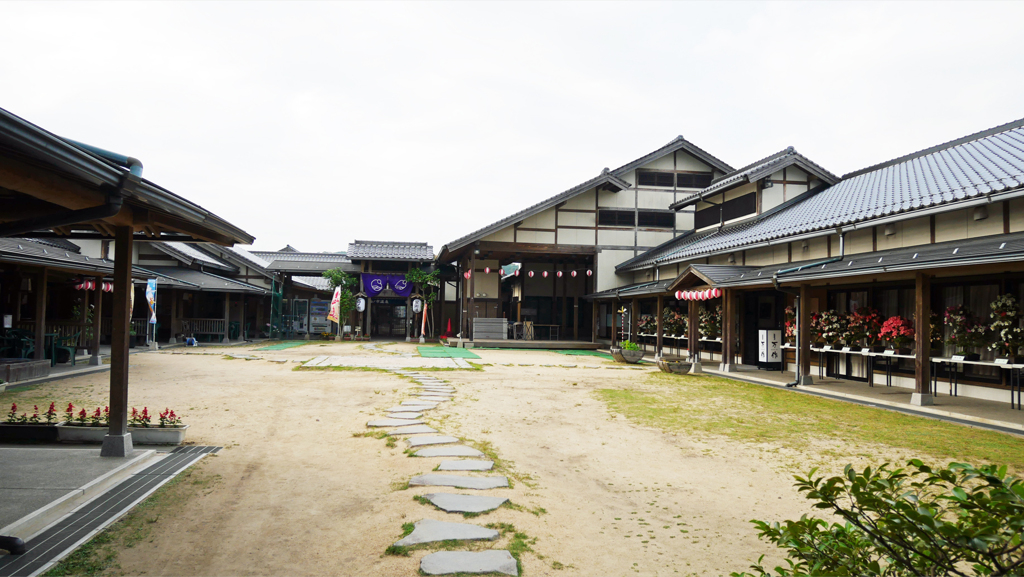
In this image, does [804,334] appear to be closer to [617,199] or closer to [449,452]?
[449,452]

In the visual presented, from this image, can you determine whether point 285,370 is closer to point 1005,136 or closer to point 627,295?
point 627,295

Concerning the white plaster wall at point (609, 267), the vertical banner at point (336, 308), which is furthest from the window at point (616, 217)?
the vertical banner at point (336, 308)

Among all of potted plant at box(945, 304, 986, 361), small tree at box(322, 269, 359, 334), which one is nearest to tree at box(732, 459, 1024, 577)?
potted plant at box(945, 304, 986, 361)

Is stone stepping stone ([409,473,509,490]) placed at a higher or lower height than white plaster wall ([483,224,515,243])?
lower

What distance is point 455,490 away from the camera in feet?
15.3

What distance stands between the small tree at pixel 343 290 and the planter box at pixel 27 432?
20.1 m

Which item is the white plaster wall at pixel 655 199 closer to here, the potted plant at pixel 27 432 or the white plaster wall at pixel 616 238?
the white plaster wall at pixel 616 238

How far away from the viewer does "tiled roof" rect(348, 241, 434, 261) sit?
26.8 m

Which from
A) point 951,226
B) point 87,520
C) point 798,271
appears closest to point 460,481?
point 87,520

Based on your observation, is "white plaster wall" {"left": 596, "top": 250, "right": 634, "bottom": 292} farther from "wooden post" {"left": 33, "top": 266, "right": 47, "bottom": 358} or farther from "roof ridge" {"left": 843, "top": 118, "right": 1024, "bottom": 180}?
"wooden post" {"left": 33, "top": 266, "right": 47, "bottom": 358}

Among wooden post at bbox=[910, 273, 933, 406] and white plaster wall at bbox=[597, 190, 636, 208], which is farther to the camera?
white plaster wall at bbox=[597, 190, 636, 208]

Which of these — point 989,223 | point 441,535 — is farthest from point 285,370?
point 989,223

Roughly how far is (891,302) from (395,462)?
1053 cm

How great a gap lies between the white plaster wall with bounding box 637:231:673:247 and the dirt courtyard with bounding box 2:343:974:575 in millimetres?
15481
